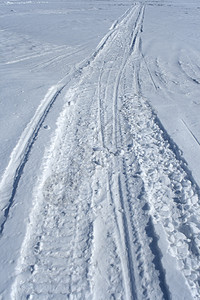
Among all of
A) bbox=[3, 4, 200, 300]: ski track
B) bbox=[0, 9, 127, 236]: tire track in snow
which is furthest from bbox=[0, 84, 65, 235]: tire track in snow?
bbox=[3, 4, 200, 300]: ski track

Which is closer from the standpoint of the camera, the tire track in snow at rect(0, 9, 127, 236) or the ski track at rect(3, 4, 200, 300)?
the ski track at rect(3, 4, 200, 300)

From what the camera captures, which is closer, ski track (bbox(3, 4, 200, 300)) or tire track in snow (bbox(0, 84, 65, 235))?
ski track (bbox(3, 4, 200, 300))

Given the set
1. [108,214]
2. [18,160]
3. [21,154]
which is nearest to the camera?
[108,214]

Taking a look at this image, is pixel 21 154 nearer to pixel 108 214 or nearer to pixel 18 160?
pixel 18 160

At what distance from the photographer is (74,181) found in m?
3.96

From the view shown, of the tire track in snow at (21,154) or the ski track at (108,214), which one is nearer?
the ski track at (108,214)

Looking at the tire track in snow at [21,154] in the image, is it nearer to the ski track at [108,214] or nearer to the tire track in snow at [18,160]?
the tire track in snow at [18,160]

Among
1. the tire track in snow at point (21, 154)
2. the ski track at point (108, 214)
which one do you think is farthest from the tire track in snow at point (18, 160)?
the ski track at point (108, 214)

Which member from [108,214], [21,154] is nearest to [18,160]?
[21,154]

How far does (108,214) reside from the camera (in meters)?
3.43

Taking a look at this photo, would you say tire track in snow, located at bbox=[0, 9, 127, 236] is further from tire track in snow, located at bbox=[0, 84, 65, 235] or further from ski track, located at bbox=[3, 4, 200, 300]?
ski track, located at bbox=[3, 4, 200, 300]

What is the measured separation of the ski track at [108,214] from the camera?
2709mm

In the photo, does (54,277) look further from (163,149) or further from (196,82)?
(196,82)

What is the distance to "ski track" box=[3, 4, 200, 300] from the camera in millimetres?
2709
